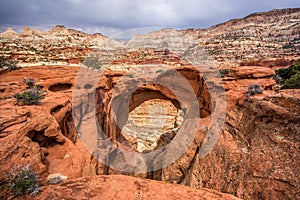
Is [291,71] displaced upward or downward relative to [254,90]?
upward

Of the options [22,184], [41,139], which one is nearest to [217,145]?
[41,139]

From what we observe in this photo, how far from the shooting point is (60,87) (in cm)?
793

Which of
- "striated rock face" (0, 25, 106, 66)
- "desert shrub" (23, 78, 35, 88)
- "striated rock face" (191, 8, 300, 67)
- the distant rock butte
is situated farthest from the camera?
"striated rock face" (191, 8, 300, 67)

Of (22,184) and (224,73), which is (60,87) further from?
(224,73)

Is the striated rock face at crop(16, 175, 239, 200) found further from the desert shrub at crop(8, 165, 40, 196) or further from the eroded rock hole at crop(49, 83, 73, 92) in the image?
the eroded rock hole at crop(49, 83, 73, 92)

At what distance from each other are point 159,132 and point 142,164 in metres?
9.17

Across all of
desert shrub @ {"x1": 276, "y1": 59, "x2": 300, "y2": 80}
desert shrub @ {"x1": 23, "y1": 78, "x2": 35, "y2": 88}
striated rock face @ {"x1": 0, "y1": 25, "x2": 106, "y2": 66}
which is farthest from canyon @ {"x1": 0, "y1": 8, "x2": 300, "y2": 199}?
desert shrub @ {"x1": 276, "y1": 59, "x2": 300, "y2": 80}

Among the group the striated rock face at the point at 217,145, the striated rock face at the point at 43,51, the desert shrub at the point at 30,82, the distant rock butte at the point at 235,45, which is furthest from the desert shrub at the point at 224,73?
the striated rock face at the point at 43,51

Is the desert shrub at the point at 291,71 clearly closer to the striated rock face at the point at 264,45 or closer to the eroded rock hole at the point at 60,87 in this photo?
the striated rock face at the point at 264,45

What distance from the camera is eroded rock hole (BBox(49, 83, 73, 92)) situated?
303 inches

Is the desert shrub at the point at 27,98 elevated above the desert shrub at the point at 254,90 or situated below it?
below

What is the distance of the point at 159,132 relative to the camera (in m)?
20.2

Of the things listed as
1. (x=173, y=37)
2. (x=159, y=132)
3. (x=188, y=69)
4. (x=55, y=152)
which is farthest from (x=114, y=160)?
(x=173, y=37)

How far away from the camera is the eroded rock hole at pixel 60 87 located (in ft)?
25.2
